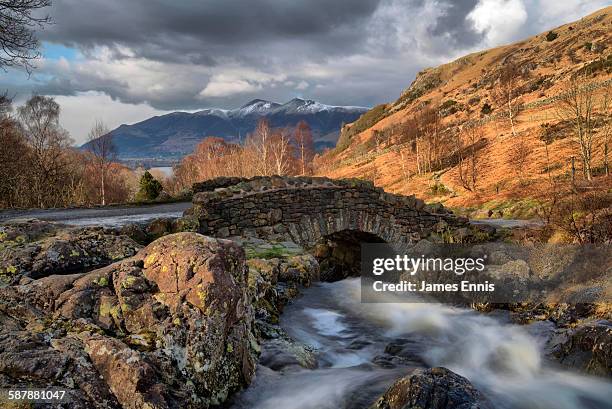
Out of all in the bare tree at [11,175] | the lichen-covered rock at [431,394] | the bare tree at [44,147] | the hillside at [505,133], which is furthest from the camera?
the hillside at [505,133]

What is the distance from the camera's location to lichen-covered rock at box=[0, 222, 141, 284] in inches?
230

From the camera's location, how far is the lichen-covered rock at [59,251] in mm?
5836

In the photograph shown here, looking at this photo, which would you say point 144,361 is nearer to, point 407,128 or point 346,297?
point 346,297

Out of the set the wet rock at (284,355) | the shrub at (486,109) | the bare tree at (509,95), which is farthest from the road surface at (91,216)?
the shrub at (486,109)

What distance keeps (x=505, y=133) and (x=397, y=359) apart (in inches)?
1816

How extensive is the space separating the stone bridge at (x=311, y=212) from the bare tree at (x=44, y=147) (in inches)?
633

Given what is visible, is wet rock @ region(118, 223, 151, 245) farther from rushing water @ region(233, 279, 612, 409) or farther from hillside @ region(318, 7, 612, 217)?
hillside @ region(318, 7, 612, 217)

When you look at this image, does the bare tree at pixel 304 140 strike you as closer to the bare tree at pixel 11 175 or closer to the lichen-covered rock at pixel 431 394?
the bare tree at pixel 11 175

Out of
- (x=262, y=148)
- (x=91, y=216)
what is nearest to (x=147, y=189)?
(x=91, y=216)

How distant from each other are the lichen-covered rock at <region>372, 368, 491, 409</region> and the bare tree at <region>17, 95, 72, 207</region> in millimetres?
23947

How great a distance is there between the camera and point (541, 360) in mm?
7656

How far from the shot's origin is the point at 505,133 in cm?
4769

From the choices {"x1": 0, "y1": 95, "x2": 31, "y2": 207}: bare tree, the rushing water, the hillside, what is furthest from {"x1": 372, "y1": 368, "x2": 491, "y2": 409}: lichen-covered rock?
{"x1": 0, "y1": 95, "x2": 31, "y2": 207}: bare tree

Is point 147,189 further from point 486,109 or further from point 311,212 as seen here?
point 486,109
